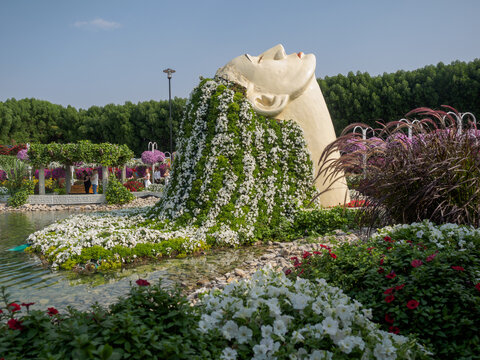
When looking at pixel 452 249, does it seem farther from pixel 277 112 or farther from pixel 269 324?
pixel 277 112

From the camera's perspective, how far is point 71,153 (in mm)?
15711

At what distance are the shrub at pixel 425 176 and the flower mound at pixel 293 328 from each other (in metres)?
2.03

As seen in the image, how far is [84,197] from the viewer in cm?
1653

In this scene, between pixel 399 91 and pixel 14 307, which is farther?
pixel 399 91

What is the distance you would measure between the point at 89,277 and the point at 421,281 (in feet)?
14.4

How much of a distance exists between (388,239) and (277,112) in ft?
16.3

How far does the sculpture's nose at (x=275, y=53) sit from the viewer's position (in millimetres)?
8391

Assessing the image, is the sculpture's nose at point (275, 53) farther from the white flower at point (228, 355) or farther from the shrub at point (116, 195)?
the shrub at point (116, 195)

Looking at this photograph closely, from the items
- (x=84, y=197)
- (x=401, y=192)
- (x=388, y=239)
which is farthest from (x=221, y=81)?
(x=84, y=197)

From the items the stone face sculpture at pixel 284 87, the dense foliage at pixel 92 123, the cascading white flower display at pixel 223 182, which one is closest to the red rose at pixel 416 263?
the cascading white flower display at pixel 223 182

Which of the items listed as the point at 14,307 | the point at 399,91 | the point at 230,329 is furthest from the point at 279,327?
the point at 399,91

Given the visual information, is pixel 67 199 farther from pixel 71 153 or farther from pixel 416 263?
pixel 416 263

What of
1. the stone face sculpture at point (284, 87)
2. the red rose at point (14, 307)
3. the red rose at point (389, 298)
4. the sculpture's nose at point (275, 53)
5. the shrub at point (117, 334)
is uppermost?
the sculpture's nose at point (275, 53)

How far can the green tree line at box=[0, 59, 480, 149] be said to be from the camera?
23094 mm
